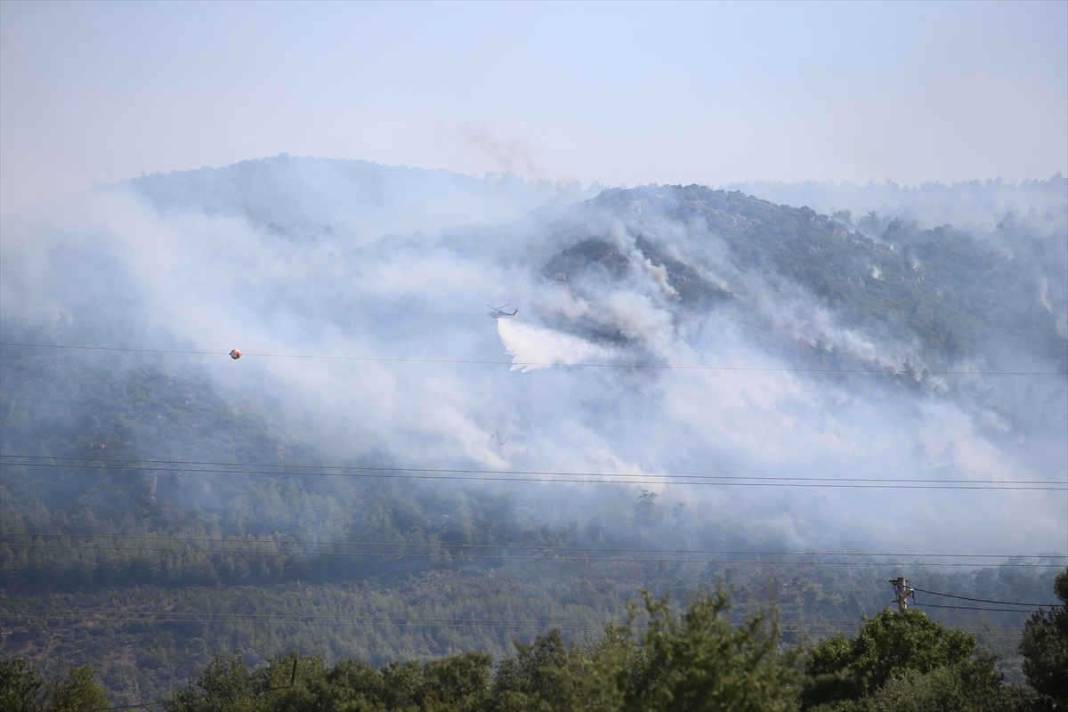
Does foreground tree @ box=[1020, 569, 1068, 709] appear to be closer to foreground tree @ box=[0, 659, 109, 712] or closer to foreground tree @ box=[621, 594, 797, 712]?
foreground tree @ box=[621, 594, 797, 712]

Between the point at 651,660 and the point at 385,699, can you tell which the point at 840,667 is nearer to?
the point at 385,699

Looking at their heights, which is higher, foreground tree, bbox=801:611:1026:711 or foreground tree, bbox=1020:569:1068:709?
foreground tree, bbox=1020:569:1068:709

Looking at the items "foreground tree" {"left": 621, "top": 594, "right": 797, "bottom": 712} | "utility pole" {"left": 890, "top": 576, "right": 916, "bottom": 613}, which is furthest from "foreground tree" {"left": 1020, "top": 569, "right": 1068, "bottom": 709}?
"foreground tree" {"left": 621, "top": 594, "right": 797, "bottom": 712}

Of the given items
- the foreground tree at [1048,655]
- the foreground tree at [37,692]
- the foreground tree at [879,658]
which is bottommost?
the foreground tree at [37,692]

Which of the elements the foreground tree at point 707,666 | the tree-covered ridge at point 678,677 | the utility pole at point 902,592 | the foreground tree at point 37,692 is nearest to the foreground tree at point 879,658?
the tree-covered ridge at point 678,677

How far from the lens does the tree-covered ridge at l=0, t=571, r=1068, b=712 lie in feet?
167

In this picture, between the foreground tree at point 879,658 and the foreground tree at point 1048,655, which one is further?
the foreground tree at point 879,658

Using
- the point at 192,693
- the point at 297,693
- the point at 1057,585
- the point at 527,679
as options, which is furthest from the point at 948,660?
the point at 192,693

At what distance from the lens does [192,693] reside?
362 feet

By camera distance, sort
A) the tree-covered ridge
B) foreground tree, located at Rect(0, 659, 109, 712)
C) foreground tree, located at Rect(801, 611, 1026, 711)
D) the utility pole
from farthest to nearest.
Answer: foreground tree, located at Rect(0, 659, 109, 712)
the utility pole
foreground tree, located at Rect(801, 611, 1026, 711)
the tree-covered ridge

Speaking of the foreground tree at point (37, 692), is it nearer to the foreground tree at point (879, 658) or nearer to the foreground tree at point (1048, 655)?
the foreground tree at point (879, 658)

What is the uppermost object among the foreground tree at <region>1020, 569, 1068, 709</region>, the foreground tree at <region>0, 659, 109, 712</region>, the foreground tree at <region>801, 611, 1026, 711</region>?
the foreground tree at <region>1020, 569, 1068, 709</region>

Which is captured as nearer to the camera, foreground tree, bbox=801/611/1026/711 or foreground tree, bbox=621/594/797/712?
foreground tree, bbox=621/594/797/712

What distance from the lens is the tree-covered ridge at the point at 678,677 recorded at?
1999 inches
